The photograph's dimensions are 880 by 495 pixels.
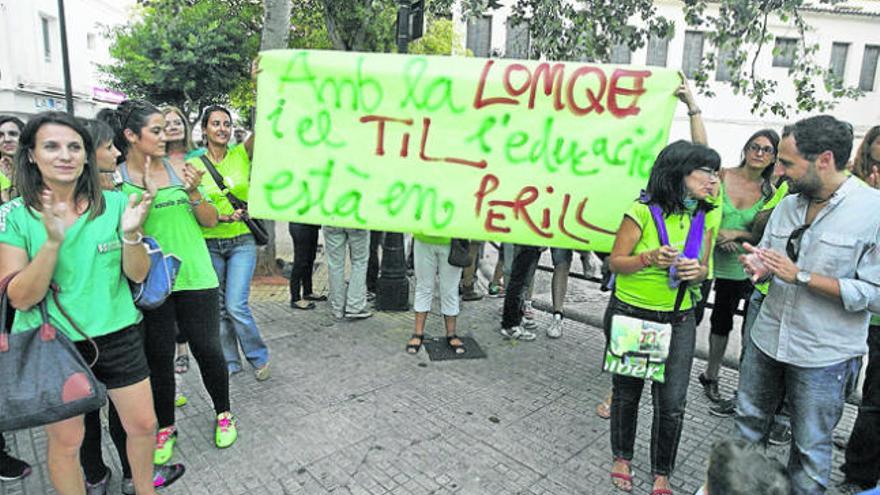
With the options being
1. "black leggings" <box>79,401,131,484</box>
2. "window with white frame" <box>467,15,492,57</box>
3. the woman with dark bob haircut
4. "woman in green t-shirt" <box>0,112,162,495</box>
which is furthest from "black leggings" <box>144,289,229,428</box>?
"window with white frame" <box>467,15,492,57</box>

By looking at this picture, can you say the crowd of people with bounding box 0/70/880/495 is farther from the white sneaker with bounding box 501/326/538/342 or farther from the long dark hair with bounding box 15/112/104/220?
the white sneaker with bounding box 501/326/538/342

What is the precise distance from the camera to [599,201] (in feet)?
9.96

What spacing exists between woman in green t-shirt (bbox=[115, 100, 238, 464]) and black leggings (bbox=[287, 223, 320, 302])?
2.62 metres

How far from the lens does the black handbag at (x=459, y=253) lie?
4.49 meters

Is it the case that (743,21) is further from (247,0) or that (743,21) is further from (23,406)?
(247,0)

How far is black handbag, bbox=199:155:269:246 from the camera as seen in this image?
354cm

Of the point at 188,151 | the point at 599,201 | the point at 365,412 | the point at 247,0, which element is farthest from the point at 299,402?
the point at 247,0

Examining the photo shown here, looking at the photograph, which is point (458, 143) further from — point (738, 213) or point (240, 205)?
point (738, 213)

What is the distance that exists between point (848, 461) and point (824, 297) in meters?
1.43

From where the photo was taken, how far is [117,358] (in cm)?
231

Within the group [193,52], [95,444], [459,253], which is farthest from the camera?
[193,52]

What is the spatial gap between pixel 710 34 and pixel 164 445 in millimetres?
4797

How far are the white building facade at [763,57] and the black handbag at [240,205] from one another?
59.4 ft

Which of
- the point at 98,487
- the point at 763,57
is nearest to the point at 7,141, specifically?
the point at 98,487
